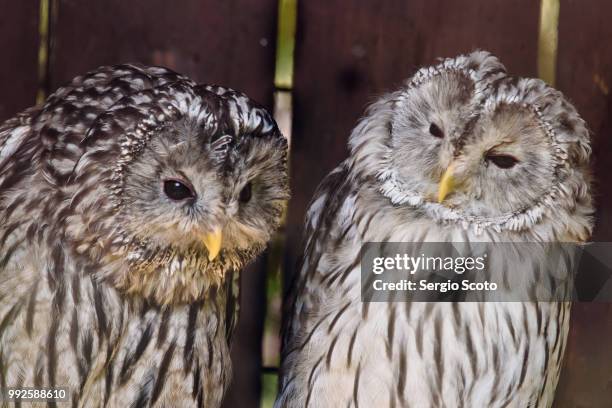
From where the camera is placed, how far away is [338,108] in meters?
1.85

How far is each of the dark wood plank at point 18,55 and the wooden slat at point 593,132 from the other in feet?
3.19

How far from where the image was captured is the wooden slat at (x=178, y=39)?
178 cm

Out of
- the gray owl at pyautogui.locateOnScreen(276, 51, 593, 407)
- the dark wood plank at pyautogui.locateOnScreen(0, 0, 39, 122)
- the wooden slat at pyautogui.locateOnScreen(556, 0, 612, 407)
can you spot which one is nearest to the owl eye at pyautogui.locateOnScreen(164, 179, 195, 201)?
the gray owl at pyautogui.locateOnScreen(276, 51, 593, 407)

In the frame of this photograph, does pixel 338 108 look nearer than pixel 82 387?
No

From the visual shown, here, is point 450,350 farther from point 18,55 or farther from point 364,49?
point 18,55

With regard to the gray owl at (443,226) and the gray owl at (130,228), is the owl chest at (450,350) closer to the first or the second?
the gray owl at (443,226)

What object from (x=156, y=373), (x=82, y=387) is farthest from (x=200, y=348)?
(x=82, y=387)

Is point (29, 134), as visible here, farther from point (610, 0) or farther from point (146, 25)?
point (610, 0)

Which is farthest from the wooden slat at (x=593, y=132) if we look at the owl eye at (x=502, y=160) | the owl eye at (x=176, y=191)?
the owl eye at (x=176, y=191)

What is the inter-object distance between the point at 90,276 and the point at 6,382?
0.23 metres

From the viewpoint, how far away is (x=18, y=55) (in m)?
1.77

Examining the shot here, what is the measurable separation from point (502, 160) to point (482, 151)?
0.14ft

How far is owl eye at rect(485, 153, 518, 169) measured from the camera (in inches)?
61.4

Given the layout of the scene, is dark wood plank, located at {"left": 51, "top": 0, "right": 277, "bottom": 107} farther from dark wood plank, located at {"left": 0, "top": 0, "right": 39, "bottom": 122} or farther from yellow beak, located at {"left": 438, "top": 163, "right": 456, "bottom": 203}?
yellow beak, located at {"left": 438, "top": 163, "right": 456, "bottom": 203}
